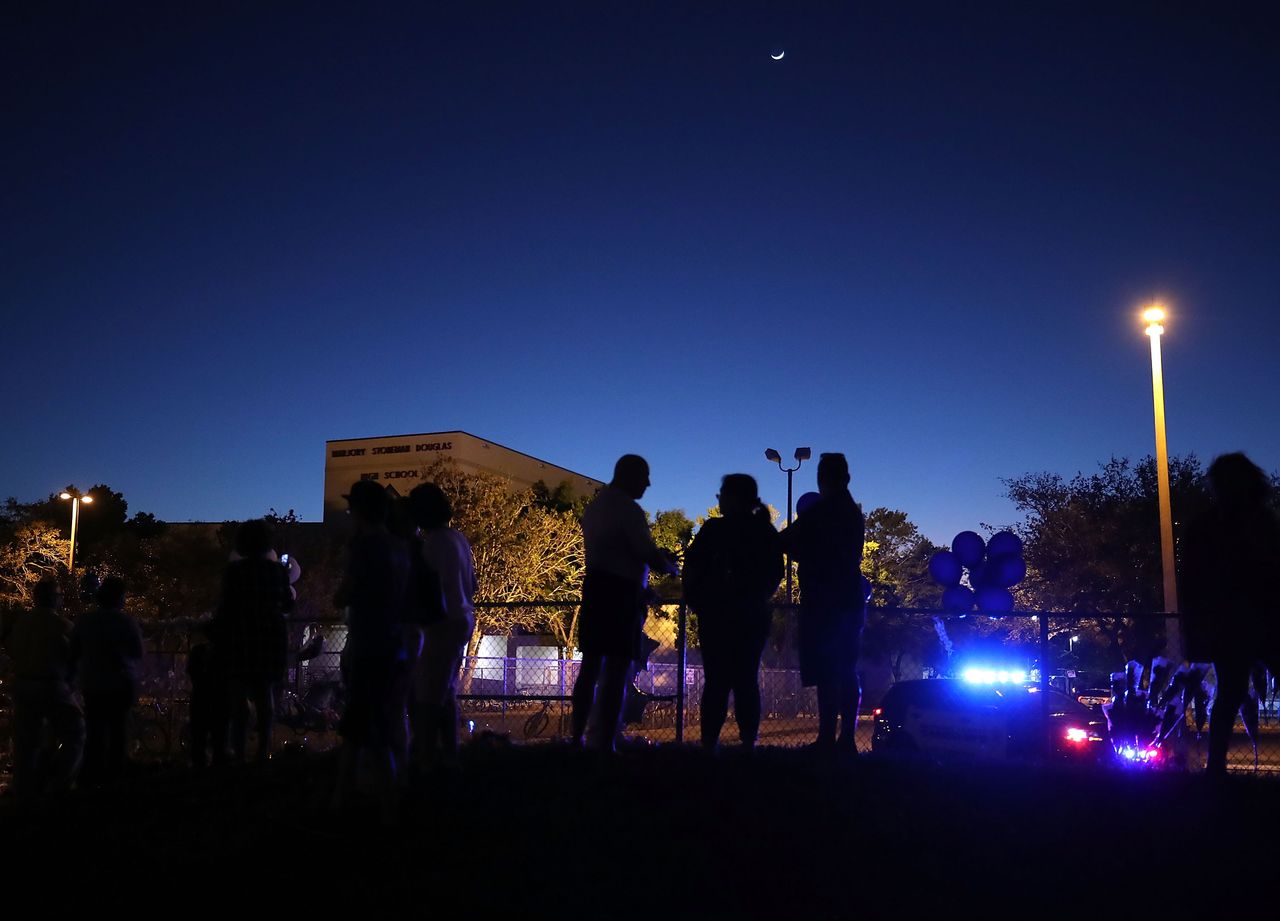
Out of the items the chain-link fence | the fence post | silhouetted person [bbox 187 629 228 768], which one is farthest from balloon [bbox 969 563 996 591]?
silhouetted person [bbox 187 629 228 768]

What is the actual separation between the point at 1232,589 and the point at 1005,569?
515cm

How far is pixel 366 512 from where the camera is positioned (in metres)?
5.39

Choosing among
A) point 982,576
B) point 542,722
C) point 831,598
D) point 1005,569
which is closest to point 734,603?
point 831,598

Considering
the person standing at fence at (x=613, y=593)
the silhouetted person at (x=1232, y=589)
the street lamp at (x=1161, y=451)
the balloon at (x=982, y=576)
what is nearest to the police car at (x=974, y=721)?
the balloon at (x=982, y=576)

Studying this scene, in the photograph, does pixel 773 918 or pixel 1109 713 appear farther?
pixel 1109 713

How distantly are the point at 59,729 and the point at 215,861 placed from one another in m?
4.46

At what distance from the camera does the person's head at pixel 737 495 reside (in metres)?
6.73

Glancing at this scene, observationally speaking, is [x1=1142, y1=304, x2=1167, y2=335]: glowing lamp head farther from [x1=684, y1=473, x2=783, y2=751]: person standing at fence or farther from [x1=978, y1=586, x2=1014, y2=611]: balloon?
[x1=684, y1=473, x2=783, y2=751]: person standing at fence

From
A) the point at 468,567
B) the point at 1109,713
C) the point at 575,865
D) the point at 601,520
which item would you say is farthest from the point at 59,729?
the point at 1109,713

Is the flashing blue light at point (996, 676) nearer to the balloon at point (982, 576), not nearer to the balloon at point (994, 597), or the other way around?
the balloon at point (994, 597)

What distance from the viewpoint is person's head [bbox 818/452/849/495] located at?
681cm

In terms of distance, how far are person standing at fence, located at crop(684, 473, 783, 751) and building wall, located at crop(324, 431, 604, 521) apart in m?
53.7

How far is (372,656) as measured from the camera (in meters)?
5.11

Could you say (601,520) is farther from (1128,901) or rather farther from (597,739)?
(1128,901)
